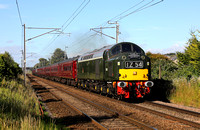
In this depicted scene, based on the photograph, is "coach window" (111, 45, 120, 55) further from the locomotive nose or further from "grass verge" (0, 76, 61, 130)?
"grass verge" (0, 76, 61, 130)

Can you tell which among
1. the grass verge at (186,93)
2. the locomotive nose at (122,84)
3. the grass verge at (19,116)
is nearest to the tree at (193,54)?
the grass verge at (186,93)

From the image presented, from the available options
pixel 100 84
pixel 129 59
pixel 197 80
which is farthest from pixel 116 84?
pixel 197 80

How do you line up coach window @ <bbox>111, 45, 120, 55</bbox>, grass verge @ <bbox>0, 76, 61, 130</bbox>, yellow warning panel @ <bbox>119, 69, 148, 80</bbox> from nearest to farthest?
grass verge @ <bbox>0, 76, 61, 130</bbox> → yellow warning panel @ <bbox>119, 69, 148, 80</bbox> → coach window @ <bbox>111, 45, 120, 55</bbox>

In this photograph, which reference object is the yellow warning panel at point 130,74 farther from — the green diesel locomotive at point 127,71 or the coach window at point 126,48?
the coach window at point 126,48

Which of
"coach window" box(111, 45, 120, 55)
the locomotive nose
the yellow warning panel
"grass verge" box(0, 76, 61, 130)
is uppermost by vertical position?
"coach window" box(111, 45, 120, 55)

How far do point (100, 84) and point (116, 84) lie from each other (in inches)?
149

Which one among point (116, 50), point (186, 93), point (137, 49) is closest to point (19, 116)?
point (116, 50)

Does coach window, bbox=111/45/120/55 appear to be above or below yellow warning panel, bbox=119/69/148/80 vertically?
above

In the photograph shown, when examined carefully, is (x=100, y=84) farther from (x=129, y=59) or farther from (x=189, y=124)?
(x=189, y=124)

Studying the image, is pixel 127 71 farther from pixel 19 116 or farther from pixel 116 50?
pixel 19 116

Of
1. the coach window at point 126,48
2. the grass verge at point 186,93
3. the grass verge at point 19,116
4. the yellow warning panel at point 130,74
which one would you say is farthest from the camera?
the coach window at point 126,48

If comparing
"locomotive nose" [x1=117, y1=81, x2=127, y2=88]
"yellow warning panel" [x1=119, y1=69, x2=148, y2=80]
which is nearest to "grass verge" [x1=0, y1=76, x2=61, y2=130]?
"locomotive nose" [x1=117, y1=81, x2=127, y2=88]

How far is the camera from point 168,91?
16.8 m

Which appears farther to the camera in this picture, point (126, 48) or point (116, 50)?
point (116, 50)
